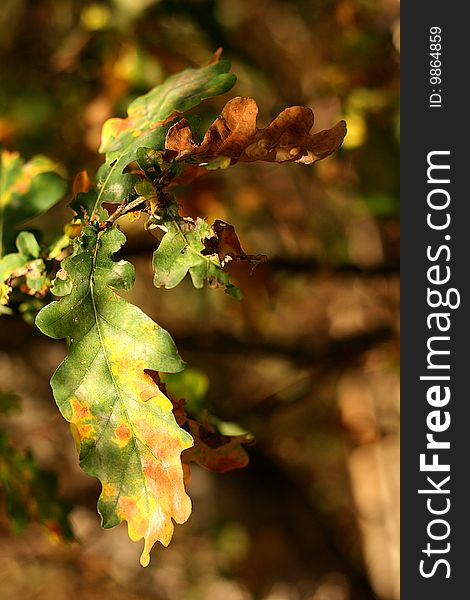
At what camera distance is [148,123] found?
1003 mm

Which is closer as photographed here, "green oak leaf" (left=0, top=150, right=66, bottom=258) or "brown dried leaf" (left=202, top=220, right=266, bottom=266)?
"brown dried leaf" (left=202, top=220, right=266, bottom=266)

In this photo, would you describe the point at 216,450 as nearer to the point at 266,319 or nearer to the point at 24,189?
the point at 24,189

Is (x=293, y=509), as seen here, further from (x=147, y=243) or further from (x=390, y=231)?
(x=147, y=243)

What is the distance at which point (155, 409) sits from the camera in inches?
34.4

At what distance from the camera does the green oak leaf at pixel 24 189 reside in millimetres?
1212

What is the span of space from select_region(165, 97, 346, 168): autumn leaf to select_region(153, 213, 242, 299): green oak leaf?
0.24 ft

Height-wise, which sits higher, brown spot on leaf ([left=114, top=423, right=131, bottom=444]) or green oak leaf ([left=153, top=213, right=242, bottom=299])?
green oak leaf ([left=153, top=213, right=242, bottom=299])

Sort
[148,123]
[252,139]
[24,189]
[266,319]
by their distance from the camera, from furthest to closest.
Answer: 1. [266,319]
2. [24,189]
3. [148,123]
4. [252,139]

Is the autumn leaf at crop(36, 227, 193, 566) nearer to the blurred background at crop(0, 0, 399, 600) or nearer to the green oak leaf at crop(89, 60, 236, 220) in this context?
the green oak leaf at crop(89, 60, 236, 220)

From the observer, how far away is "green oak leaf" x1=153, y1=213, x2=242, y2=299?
86 centimetres

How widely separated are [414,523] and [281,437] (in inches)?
44.5

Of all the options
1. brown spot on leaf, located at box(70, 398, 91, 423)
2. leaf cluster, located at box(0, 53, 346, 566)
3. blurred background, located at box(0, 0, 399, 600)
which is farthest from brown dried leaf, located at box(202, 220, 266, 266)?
blurred background, located at box(0, 0, 399, 600)

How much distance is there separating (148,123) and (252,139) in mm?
192

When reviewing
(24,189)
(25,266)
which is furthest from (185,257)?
(24,189)
